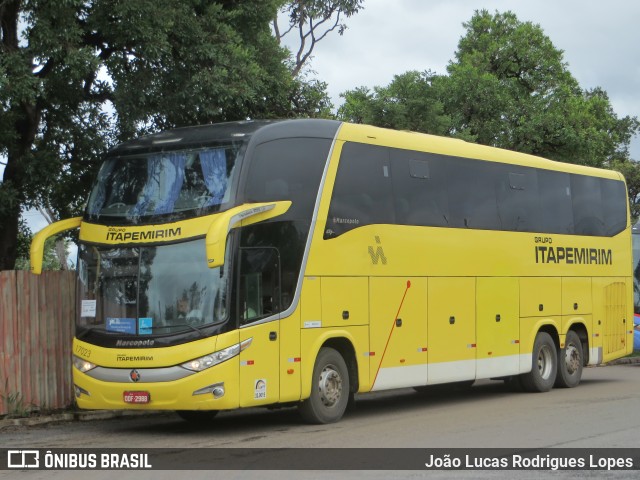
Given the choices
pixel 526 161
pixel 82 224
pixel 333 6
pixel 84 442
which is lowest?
pixel 84 442

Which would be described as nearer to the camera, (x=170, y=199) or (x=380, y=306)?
(x=170, y=199)

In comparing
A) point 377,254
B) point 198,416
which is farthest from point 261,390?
point 377,254

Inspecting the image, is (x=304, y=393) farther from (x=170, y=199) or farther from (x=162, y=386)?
(x=170, y=199)

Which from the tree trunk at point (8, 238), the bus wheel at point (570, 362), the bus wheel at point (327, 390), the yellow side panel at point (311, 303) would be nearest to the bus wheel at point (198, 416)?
the bus wheel at point (327, 390)

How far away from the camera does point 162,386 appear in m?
13.4

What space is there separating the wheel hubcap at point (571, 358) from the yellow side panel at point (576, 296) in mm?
708

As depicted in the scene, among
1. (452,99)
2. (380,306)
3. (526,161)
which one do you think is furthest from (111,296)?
(452,99)

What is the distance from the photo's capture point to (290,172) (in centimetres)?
1455

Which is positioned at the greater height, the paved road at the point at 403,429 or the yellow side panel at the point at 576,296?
the yellow side panel at the point at 576,296

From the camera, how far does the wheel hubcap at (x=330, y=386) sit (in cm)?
1502

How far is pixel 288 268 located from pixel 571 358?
8.96 metres

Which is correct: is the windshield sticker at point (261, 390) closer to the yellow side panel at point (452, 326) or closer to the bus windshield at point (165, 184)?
the bus windshield at point (165, 184)

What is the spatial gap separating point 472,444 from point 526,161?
897 cm

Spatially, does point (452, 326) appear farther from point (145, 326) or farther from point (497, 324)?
point (145, 326)
